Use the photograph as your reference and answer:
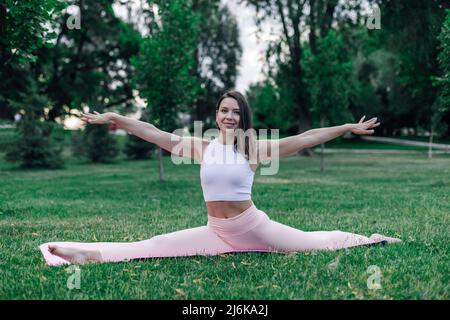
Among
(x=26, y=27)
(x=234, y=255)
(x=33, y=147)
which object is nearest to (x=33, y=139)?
(x=33, y=147)

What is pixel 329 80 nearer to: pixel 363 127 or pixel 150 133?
pixel 363 127

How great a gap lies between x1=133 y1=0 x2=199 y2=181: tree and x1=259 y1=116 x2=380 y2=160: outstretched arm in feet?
33.7

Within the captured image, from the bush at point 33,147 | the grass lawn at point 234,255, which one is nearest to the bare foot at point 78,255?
the grass lawn at point 234,255

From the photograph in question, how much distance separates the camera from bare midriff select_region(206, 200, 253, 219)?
5602 millimetres

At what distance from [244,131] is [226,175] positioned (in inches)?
20.1

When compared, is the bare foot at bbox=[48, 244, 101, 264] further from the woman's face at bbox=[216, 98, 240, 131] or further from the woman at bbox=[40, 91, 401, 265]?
→ the woman's face at bbox=[216, 98, 240, 131]

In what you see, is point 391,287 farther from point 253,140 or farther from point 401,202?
point 401,202

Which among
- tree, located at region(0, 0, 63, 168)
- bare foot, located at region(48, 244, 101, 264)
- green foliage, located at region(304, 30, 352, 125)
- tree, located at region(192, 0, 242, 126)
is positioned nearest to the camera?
bare foot, located at region(48, 244, 101, 264)

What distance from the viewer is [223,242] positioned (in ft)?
19.3

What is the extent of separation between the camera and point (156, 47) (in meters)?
15.6

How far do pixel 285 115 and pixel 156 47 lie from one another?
21.4 metres

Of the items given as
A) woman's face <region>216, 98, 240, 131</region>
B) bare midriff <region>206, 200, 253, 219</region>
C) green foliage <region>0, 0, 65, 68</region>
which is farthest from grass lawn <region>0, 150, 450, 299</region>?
green foliage <region>0, 0, 65, 68</region>
